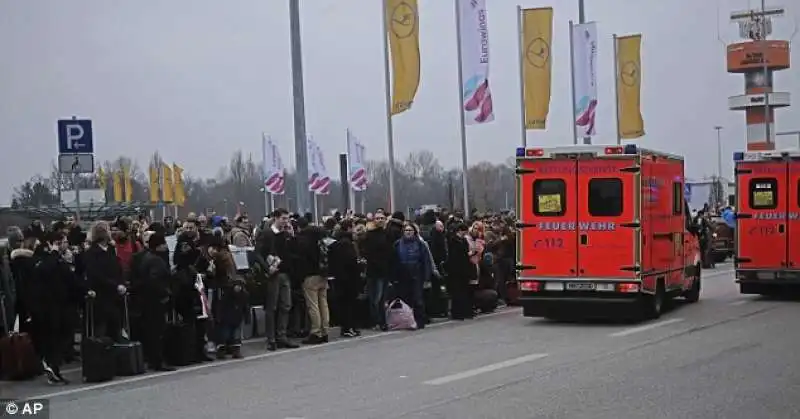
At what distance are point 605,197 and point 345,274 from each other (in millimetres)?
4632

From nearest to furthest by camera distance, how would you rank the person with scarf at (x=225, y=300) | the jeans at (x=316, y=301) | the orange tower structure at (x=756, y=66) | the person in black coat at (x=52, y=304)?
the person in black coat at (x=52, y=304) < the person with scarf at (x=225, y=300) < the jeans at (x=316, y=301) < the orange tower structure at (x=756, y=66)

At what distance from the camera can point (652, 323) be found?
17578mm

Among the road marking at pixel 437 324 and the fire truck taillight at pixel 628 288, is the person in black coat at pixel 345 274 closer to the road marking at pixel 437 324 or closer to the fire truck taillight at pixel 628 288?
the road marking at pixel 437 324

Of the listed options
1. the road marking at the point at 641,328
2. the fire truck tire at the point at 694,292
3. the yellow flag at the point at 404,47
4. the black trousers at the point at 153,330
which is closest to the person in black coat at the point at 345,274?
the black trousers at the point at 153,330

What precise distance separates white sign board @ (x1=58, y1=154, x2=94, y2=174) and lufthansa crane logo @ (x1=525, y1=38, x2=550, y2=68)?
1670 centimetres

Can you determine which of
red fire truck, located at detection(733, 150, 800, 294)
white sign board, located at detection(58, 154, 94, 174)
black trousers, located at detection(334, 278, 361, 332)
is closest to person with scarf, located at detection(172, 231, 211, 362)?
white sign board, located at detection(58, 154, 94, 174)

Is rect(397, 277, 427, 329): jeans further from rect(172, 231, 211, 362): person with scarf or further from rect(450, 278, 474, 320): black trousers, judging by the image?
rect(172, 231, 211, 362): person with scarf

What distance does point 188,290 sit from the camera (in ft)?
45.6

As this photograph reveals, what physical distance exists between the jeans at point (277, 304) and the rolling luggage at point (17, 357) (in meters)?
3.71

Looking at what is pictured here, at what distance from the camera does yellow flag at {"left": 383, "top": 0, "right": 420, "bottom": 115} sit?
26.1 meters

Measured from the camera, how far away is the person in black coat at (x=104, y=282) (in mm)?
13008

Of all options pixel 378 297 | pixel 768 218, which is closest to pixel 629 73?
pixel 768 218

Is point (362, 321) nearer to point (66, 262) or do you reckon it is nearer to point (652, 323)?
point (652, 323)

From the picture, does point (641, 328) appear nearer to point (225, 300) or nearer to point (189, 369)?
point (225, 300)
